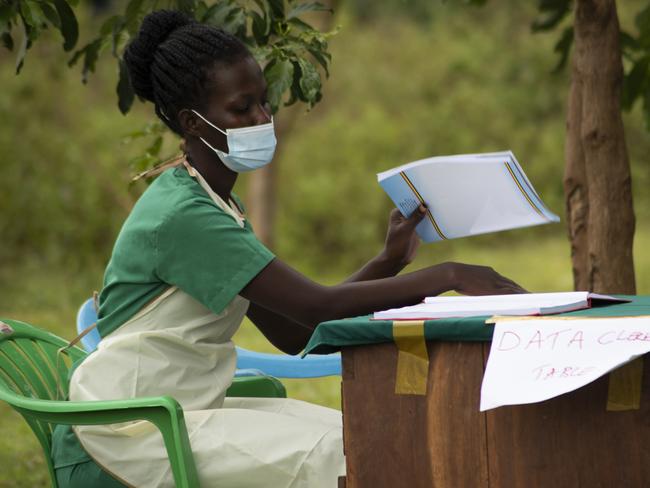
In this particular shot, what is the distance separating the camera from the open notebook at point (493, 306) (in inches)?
78.7

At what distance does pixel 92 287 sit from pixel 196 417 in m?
7.96

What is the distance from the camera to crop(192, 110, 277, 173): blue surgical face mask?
8.04 ft

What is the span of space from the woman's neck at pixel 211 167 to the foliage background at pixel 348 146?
4.94m

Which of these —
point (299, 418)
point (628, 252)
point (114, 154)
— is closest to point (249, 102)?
point (299, 418)

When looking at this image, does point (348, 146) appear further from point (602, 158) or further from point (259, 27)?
point (259, 27)

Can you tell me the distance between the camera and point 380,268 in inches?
104

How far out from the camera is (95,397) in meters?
2.32

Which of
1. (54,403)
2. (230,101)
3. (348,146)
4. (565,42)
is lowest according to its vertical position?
(54,403)

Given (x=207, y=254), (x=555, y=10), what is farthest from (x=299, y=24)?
(x=555, y=10)

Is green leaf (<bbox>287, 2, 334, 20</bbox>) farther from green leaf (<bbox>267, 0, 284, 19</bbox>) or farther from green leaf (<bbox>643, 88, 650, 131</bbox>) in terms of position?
green leaf (<bbox>643, 88, 650, 131</bbox>)

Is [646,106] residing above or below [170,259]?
above

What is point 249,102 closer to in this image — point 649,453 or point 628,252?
point 649,453

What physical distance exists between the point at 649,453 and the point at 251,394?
122cm

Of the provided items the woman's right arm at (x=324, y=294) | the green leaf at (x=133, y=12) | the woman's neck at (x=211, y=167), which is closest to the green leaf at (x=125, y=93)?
the green leaf at (x=133, y=12)
